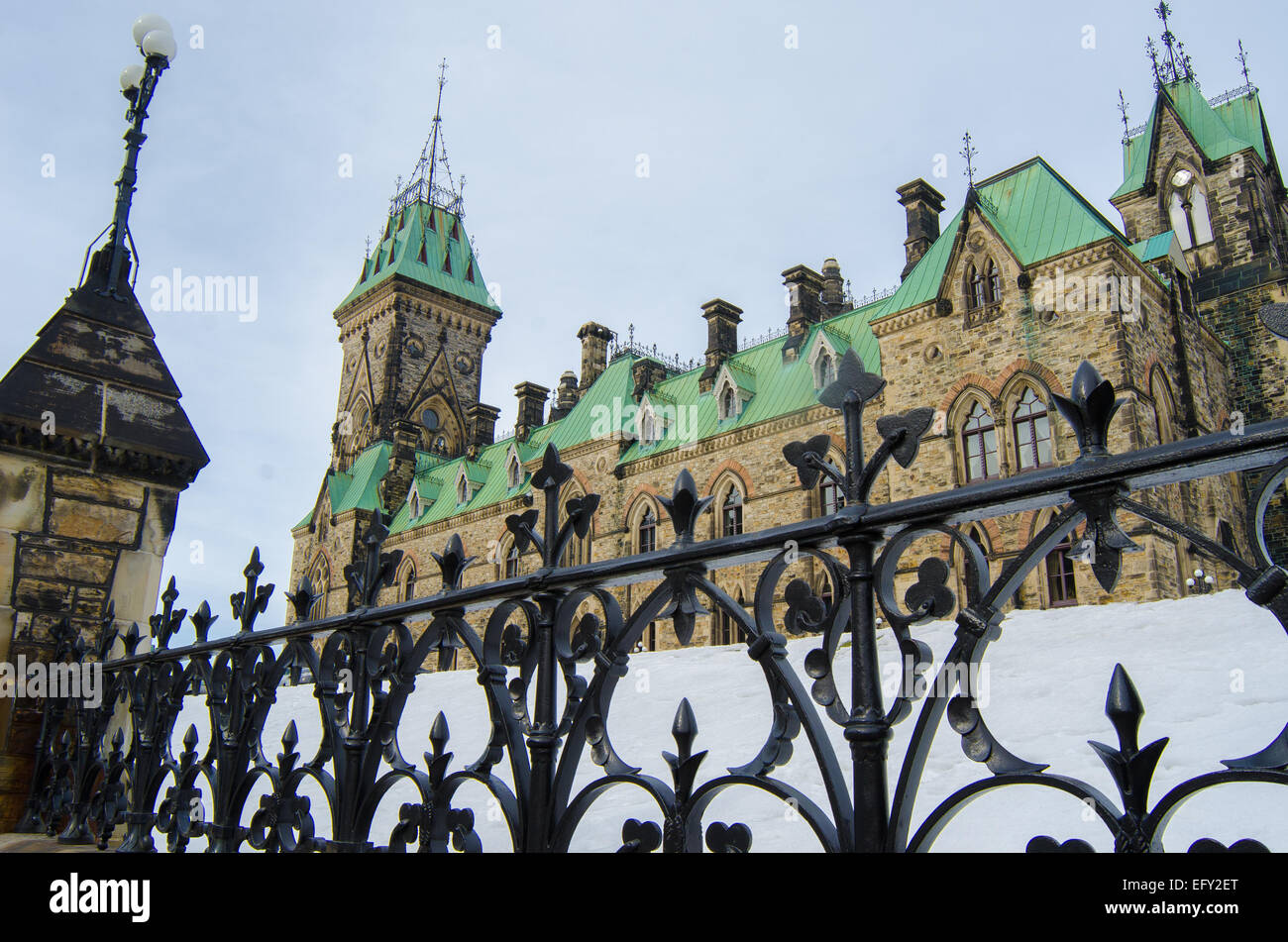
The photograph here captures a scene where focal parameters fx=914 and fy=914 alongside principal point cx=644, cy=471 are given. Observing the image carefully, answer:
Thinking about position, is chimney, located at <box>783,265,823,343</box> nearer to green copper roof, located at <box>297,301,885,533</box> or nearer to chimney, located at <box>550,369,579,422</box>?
green copper roof, located at <box>297,301,885,533</box>

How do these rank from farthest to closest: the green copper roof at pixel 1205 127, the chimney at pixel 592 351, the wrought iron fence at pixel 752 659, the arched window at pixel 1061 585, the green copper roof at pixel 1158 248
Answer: the chimney at pixel 592 351
the green copper roof at pixel 1205 127
the green copper roof at pixel 1158 248
the arched window at pixel 1061 585
the wrought iron fence at pixel 752 659

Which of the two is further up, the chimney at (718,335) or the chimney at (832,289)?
the chimney at (832,289)

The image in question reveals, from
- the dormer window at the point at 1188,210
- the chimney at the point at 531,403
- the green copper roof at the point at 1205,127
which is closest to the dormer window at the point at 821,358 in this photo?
the dormer window at the point at 1188,210

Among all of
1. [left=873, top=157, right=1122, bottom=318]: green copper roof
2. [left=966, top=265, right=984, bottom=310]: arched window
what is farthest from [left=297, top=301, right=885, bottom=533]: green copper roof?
[left=966, top=265, right=984, bottom=310]: arched window

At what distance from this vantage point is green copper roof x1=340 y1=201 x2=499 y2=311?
153 ft

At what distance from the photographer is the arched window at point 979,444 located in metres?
18.7

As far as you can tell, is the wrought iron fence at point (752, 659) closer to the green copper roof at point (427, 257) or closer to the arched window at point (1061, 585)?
the arched window at point (1061, 585)

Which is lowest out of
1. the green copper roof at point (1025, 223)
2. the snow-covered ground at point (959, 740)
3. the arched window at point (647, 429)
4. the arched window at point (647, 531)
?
the snow-covered ground at point (959, 740)

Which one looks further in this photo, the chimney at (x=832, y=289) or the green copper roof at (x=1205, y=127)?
the chimney at (x=832, y=289)

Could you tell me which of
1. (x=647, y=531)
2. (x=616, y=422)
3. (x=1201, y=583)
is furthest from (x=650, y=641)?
(x=1201, y=583)

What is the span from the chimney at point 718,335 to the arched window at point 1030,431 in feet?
36.2

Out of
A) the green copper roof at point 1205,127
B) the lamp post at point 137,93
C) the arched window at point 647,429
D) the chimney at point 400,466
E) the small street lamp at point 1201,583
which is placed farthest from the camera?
the chimney at point 400,466

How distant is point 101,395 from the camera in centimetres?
571

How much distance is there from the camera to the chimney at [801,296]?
2662 centimetres
